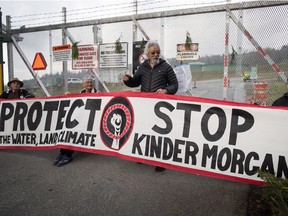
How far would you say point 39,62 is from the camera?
7.96m

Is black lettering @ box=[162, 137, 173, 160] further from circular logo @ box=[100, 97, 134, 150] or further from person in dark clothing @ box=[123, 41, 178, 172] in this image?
person in dark clothing @ box=[123, 41, 178, 172]

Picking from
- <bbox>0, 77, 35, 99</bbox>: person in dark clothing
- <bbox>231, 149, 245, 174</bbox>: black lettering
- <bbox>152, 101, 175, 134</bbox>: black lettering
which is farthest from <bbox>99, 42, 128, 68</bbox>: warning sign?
<bbox>231, 149, 245, 174</bbox>: black lettering

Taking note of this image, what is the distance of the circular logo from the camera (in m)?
4.10

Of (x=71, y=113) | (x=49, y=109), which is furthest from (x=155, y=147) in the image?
(x=49, y=109)

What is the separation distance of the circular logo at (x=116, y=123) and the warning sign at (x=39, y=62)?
449 cm

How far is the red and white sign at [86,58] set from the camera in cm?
699

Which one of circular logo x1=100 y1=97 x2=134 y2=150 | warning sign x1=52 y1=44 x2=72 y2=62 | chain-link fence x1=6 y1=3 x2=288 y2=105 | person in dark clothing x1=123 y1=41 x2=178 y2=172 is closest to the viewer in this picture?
circular logo x1=100 y1=97 x2=134 y2=150

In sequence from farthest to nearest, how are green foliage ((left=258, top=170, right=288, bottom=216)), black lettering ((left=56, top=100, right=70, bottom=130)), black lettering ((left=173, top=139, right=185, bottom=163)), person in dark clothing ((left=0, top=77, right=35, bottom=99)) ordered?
1. person in dark clothing ((left=0, top=77, right=35, bottom=99))
2. black lettering ((left=56, top=100, right=70, bottom=130))
3. black lettering ((left=173, top=139, right=185, bottom=163))
4. green foliage ((left=258, top=170, right=288, bottom=216))

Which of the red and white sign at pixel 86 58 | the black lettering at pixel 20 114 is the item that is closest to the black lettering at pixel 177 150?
the black lettering at pixel 20 114

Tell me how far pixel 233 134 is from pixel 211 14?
363 centimetres

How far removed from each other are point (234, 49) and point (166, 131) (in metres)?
3.05

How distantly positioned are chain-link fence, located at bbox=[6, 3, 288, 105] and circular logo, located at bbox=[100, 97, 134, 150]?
7.94 ft

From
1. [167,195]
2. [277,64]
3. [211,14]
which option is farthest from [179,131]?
[211,14]

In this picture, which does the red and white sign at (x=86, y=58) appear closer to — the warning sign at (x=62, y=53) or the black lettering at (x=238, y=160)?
the warning sign at (x=62, y=53)
